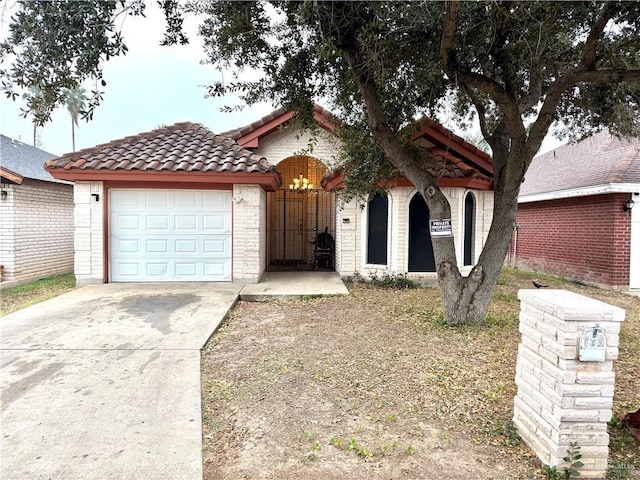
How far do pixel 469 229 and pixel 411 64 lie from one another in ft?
18.7

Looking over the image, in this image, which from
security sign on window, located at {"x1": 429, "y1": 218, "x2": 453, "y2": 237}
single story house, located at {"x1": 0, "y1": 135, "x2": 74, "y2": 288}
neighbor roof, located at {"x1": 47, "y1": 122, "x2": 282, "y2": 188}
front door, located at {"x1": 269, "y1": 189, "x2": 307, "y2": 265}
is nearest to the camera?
security sign on window, located at {"x1": 429, "y1": 218, "x2": 453, "y2": 237}

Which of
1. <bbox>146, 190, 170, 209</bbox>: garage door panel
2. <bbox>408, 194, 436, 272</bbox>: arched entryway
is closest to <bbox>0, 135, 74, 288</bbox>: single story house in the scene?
<bbox>146, 190, 170, 209</bbox>: garage door panel

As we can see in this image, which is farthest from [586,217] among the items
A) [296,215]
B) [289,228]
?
[289,228]

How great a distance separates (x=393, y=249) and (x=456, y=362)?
224 inches

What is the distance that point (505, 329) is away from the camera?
19.8ft

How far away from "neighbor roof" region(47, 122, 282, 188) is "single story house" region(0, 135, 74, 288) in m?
2.30

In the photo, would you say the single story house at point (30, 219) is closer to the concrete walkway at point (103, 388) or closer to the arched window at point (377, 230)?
the concrete walkway at point (103, 388)

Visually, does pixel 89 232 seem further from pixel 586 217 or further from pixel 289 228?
pixel 586 217

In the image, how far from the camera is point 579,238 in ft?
38.0

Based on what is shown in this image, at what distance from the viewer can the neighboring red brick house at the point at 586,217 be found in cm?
1014

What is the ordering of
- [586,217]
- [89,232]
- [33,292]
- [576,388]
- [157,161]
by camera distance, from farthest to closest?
[586,217] → [33,292] → [89,232] → [157,161] → [576,388]

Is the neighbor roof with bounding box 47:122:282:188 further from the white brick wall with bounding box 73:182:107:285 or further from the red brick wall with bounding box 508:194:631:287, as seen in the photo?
the red brick wall with bounding box 508:194:631:287

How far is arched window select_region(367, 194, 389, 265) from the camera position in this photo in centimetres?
1031

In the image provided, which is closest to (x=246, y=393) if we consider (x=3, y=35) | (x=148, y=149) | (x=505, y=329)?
(x=505, y=329)
